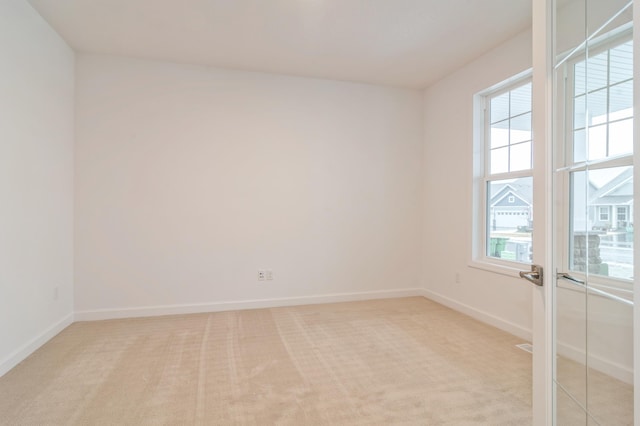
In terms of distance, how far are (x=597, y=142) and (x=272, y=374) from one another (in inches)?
85.4

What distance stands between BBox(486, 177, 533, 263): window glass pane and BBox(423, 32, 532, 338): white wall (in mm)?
210

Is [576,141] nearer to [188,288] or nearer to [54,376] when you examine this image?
[54,376]

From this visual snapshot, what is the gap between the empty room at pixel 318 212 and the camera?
109 centimetres

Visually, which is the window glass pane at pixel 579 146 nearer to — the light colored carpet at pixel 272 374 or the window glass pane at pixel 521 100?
the light colored carpet at pixel 272 374

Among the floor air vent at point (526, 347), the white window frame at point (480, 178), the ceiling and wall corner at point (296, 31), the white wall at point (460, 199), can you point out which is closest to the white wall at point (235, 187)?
the white wall at point (460, 199)

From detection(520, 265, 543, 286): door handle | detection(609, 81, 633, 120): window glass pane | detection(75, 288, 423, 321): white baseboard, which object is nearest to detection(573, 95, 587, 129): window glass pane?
detection(609, 81, 633, 120): window glass pane

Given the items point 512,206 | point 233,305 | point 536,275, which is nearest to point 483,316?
point 512,206

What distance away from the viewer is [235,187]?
3732 millimetres

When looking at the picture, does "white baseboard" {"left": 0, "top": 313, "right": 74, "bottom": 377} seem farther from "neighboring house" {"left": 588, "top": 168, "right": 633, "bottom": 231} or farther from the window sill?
the window sill

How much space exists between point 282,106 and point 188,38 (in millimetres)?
1196

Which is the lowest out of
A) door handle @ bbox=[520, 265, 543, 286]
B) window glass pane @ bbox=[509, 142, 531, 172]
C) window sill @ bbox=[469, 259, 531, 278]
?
window sill @ bbox=[469, 259, 531, 278]

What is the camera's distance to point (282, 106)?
3871 mm

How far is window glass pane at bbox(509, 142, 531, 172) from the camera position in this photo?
3.07 meters

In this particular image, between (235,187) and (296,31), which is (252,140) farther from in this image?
(296,31)
